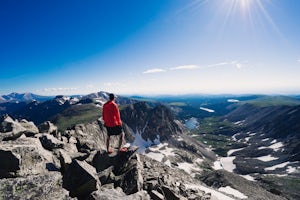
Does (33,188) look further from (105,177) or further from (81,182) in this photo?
(105,177)

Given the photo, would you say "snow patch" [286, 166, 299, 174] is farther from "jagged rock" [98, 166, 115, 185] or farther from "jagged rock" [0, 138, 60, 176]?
"jagged rock" [0, 138, 60, 176]

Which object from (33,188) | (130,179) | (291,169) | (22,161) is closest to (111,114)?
(130,179)

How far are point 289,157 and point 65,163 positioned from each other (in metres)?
214

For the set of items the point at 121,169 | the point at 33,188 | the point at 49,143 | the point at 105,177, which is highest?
the point at 33,188

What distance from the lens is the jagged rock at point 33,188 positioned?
1205 cm

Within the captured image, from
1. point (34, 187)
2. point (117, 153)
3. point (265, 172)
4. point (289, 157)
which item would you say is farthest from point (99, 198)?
point (289, 157)

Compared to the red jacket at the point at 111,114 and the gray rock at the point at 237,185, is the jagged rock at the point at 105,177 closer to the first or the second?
the red jacket at the point at 111,114

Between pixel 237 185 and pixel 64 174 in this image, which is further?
pixel 237 185

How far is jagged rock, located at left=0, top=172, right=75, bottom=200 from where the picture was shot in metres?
12.1

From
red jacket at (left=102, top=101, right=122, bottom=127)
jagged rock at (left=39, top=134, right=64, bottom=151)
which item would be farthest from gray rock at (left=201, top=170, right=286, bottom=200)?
jagged rock at (left=39, top=134, right=64, bottom=151)

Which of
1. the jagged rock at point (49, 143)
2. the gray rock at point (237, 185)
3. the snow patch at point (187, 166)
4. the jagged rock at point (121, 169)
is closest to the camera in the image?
the jagged rock at point (121, 169)

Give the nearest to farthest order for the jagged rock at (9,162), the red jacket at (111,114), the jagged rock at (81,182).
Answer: the jagged rock at (9,162) < the jagged rock at (81,182) < the red jacket at (111,114)

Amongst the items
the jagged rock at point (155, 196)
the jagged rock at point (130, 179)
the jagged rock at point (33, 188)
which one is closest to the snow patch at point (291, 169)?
the jagged rock at point (130, 179)

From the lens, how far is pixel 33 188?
41.7 feet
